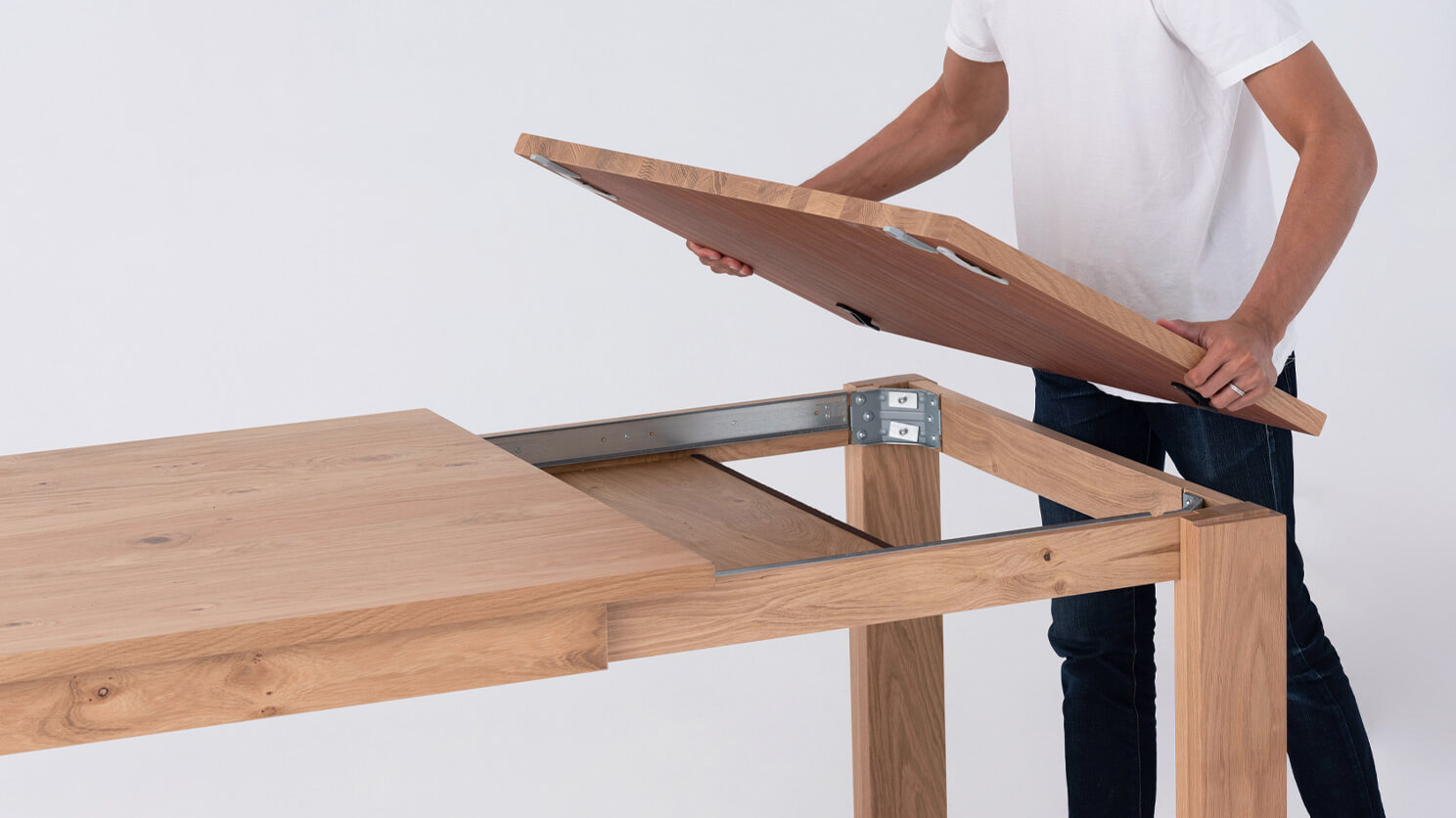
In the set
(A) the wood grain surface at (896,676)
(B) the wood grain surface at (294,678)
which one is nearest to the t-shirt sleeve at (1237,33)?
(A) the wood grain surface at (896,676)

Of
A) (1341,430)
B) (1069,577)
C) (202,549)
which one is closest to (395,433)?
(202,549)

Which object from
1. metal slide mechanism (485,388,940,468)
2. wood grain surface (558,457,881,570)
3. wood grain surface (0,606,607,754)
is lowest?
wood grain surface (0,606,607,754)

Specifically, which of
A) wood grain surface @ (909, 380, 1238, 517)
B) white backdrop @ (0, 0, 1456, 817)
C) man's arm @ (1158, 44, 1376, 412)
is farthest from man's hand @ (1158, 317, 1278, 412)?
white backdrop @ (0, 0, 1456, 817)

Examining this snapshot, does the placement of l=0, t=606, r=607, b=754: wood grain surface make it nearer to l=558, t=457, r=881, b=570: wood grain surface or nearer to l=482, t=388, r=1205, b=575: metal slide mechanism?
l=558, t=457, r=881, b=570: wood grain surface

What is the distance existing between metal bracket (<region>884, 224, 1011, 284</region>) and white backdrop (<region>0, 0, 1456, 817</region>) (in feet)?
5.87

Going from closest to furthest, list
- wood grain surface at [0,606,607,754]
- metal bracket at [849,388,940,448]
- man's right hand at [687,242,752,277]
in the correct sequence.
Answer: wood grain surface at [0,606,607,754]
man's right hand at [687,242,752,277]
metal bracket at [849,388,940,448]

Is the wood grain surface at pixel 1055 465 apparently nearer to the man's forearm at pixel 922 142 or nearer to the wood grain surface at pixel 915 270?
the wood grain surface at pixel 915 270

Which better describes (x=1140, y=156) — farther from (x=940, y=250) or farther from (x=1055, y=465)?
(x=940, y=250)

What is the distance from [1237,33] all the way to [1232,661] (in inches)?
27.2

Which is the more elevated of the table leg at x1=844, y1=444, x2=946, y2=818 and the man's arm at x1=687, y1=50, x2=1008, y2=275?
the man's arm at x1=687, y1=50, x2=1008, y2=275

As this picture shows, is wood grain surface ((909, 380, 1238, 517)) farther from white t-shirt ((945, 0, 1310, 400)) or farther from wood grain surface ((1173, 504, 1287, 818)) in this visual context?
white t-shirt ((945, 0, 1310, 400))

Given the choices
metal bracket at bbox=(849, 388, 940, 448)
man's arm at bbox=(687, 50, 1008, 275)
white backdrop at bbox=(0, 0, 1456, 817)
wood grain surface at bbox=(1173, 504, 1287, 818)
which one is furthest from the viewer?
white backdrop at bbox=(0, 0, 1456, 817)

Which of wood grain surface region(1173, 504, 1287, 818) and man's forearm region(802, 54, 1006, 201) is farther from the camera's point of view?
man's forearm region(802, 54, 1006, 201)

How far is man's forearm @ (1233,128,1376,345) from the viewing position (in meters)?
1.60
